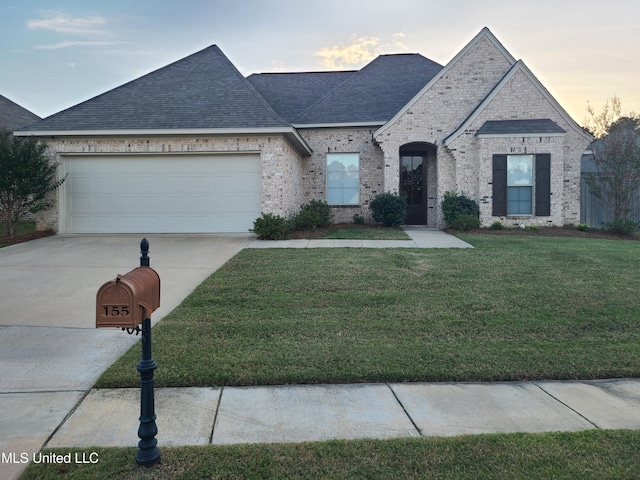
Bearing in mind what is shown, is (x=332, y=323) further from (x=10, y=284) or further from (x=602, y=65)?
(x=602, y=65)

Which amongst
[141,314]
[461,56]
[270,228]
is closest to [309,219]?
[270,228]

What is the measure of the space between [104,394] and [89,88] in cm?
1830

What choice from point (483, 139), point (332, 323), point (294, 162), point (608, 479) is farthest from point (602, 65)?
point (608, 479)

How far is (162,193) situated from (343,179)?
7.49 m

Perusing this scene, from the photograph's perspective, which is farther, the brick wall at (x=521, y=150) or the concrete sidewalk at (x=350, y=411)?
the brick wall at (x=521, y=150)

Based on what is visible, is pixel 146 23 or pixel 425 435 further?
pixel 146 23

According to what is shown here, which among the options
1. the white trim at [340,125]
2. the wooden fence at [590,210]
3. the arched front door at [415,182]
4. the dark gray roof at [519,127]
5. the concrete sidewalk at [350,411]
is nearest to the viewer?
the concrete sidewalk at [350,411]

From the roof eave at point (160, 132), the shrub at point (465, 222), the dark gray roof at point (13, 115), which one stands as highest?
the dark gray roof at point (13, 115)

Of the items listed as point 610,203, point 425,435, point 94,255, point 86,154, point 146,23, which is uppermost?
point 146,23

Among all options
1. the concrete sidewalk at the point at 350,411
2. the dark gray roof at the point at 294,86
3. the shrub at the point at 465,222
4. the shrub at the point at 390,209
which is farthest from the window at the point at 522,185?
the concrete sidewalk at the point at 350,411

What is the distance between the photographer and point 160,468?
2697 millimetres

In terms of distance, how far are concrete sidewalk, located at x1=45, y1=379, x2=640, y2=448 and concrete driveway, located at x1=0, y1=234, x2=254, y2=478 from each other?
309mm

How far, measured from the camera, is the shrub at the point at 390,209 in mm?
16594

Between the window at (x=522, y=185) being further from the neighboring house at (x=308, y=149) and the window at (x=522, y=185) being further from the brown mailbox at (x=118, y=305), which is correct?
the brown mailbox at (x=118, y=305)
